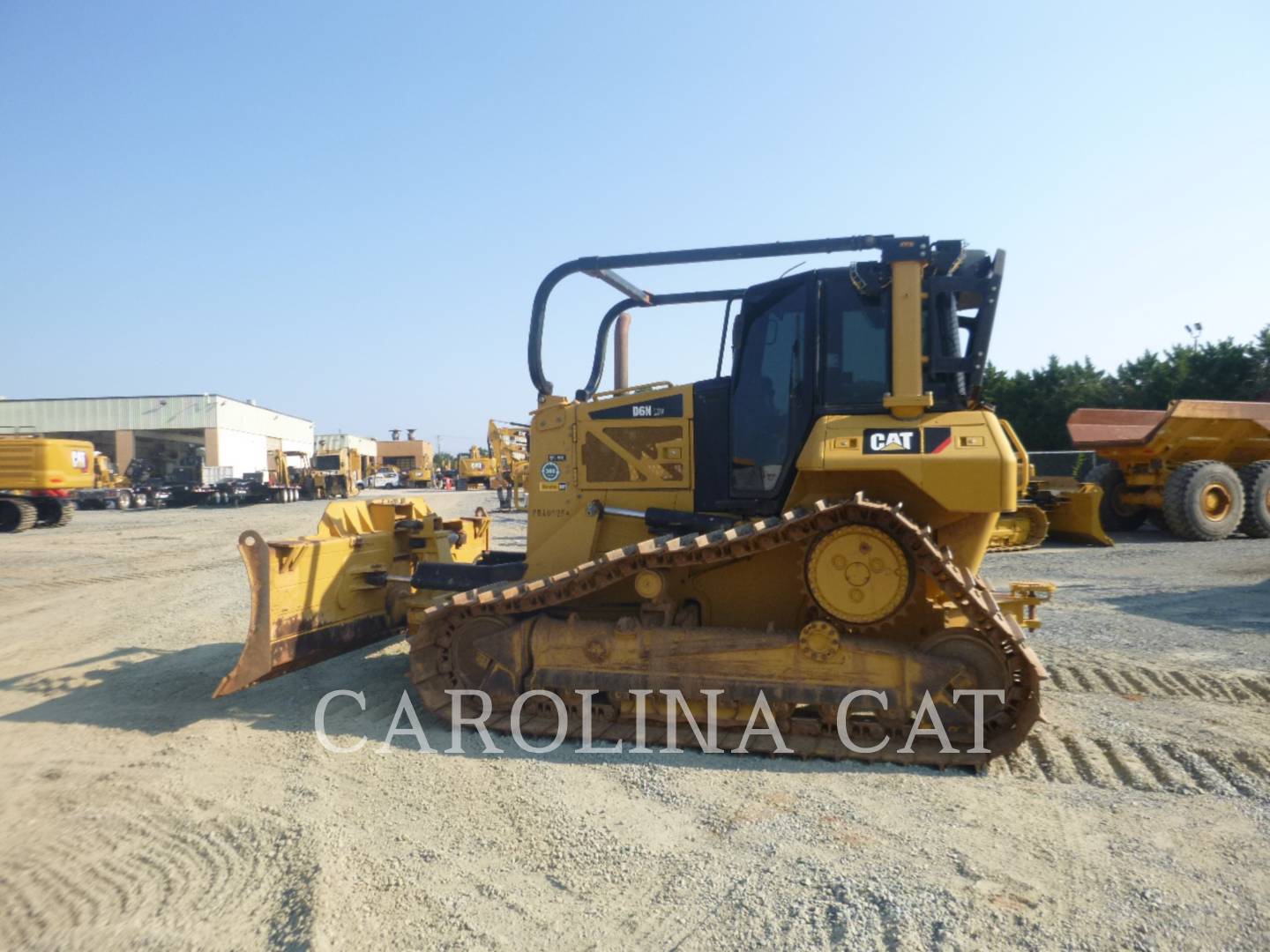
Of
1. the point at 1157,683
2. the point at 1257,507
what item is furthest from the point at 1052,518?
the point at 1157,683

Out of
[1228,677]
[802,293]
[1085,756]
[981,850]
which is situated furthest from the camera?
[1228,677]

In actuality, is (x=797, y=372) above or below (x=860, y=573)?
above

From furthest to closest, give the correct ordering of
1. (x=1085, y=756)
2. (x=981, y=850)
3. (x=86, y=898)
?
(x=1085, y=756) < (x=981, y=850) < (x=86, y=898)

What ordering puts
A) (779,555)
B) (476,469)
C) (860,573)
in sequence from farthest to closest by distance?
(476,469) < (779,555) < (860,573)

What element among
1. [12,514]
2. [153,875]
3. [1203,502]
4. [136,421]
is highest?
[136,421]

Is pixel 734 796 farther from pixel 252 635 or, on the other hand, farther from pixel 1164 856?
pixel 252 635

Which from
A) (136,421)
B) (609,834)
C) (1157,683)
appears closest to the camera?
(609,834)

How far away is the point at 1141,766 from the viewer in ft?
14.6

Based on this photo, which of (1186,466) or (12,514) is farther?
(12,514)

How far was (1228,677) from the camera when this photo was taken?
6.16 meters

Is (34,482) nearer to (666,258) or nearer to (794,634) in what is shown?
(666,258)

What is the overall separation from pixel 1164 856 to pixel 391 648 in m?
6.10

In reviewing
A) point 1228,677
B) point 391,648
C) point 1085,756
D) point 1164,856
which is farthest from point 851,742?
point 391,648

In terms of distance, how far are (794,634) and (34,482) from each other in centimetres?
2751
